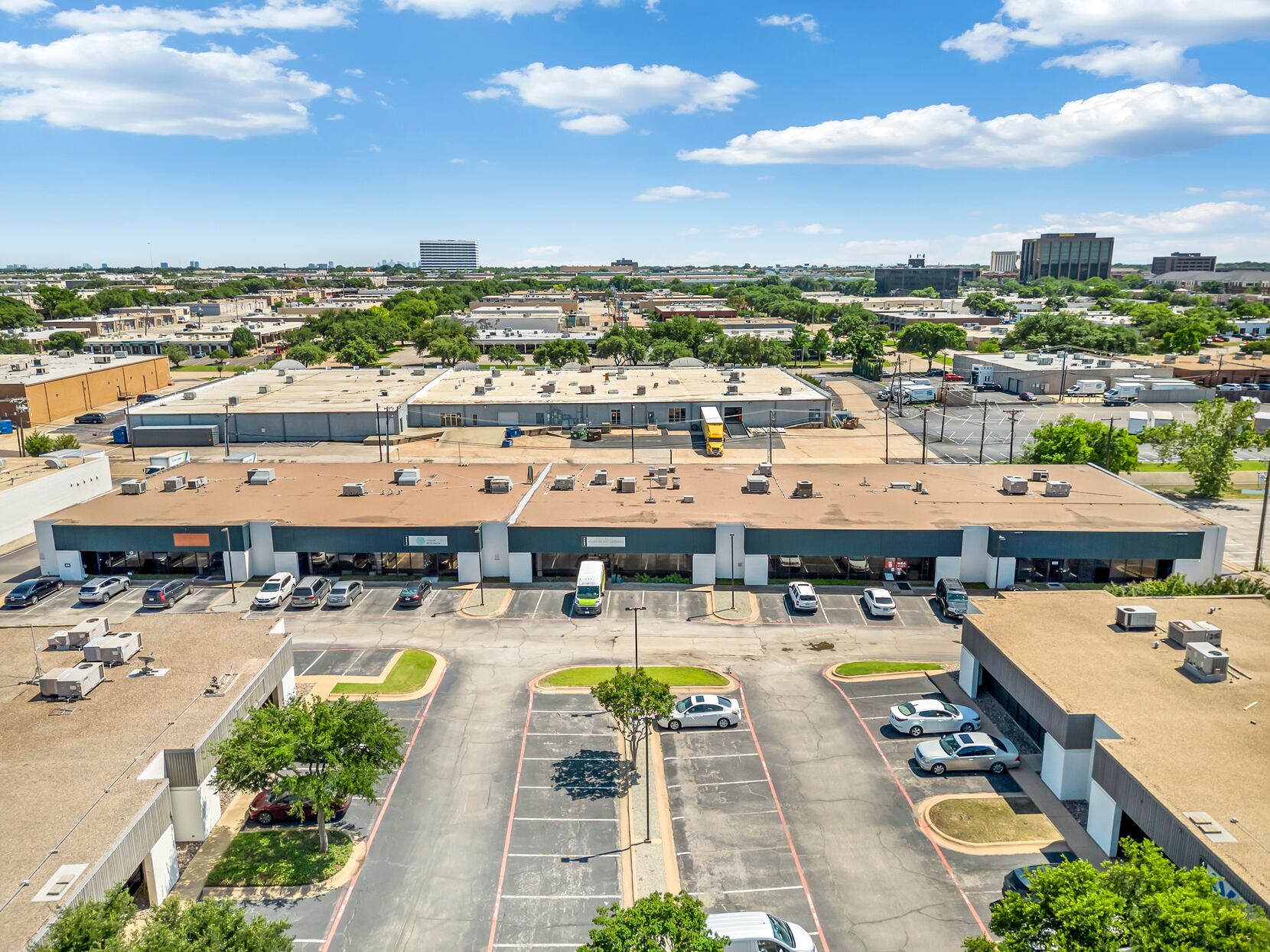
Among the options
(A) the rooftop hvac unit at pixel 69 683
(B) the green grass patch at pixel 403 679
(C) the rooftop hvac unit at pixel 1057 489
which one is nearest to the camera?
(A) the rooftop hvac unit at pixel 69 683

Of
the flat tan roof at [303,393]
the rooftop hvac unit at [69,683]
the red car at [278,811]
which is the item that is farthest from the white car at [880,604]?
the flat tan roof at [303,393]

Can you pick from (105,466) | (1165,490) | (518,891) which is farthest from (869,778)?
(105,466)

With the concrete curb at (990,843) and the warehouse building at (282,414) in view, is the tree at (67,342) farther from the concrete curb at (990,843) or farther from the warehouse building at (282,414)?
the concrete curb at (990,843)

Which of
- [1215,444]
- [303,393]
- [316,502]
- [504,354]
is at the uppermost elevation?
[504,354]

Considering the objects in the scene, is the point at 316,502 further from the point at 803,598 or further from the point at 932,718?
the point at 932,718

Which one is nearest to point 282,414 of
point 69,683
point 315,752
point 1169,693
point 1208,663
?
point 69,683

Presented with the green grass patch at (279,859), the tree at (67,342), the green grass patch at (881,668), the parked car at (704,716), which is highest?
the tree at (67,342)

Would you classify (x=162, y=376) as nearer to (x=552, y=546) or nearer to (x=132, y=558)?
(x=132, y=558)
